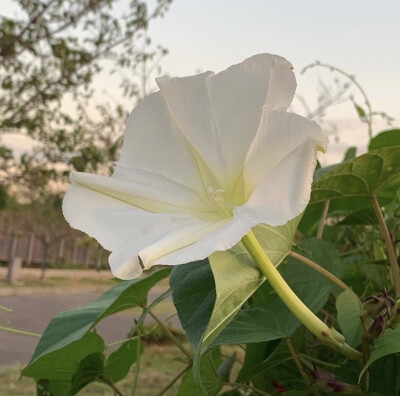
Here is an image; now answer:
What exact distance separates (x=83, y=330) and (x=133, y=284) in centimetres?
4

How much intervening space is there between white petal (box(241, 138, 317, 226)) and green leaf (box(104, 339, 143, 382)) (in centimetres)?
26

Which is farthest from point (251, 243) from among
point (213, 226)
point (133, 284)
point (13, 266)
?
point (13, 266)

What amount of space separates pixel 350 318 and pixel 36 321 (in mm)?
4673

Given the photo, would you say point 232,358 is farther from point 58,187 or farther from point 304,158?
point 58,187

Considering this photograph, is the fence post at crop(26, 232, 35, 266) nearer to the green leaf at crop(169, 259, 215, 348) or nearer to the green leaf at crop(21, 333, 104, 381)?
the green leaf at crop(21, 333, 104, 381)

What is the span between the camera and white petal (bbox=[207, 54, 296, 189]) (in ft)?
0.73

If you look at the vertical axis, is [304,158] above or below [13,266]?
above

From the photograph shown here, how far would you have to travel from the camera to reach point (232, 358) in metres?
0.51

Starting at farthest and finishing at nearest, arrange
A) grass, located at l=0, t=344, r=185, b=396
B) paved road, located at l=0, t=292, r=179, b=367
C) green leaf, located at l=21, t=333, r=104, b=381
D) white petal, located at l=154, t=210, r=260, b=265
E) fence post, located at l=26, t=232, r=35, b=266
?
fence post, located at l=26, t=232, r=35, b=266 → paved road, located at l=0, t=292, r=179, b=367 → grass, located at l=0, t=344, r=185, b=396 → green leaf, located at l=21, t=333, r=104, b=381 → white petal, located at l=154, t=210, r=260, b=265

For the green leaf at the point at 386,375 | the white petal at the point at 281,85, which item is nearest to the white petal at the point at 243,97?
the white petal at the point at 281,85

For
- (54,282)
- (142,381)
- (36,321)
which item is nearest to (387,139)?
(142,381)

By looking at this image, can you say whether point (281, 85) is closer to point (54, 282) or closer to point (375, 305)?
point (375, 305)

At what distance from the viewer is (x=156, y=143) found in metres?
0.27

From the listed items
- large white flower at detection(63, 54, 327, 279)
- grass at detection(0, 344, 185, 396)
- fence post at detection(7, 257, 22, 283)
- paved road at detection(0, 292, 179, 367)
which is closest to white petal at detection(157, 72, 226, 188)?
large white flower at detection(63, 54, 327, 279)
